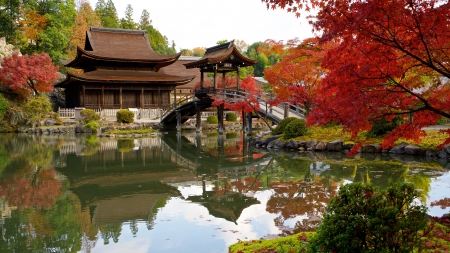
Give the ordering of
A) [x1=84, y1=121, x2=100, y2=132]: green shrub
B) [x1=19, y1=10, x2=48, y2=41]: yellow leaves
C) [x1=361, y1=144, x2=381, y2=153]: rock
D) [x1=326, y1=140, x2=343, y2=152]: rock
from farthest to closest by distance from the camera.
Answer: [x1=19, y1=10, x2=48, y2=41]: yellow leaves, [x1=84, y1=121, x2=100, y2=132]: green shrub, [x1=326, y1=140, x2=343, y2=152]: rock, [x1=361, y1=144, x2=381, y2=153]: rock

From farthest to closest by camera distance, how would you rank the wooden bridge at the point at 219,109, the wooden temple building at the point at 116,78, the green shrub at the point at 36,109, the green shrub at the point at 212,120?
the green shrub at the point at 212,120, the wooden temple building at the point at 116,78, the green shrub at the point at 36,109, the wooden bridge at the point at 219,109

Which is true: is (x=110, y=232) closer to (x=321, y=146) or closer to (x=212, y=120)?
(x=321, y=146)

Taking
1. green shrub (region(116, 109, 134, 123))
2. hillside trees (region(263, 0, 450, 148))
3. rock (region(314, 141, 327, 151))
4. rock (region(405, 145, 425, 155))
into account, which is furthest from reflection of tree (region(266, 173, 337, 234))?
green shrub (region(116, 109, 134, 123))

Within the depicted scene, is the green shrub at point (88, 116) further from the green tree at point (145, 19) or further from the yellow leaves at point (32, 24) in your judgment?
the green tree at point (145, 19)

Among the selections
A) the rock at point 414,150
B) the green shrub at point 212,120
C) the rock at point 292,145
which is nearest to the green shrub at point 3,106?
the green shrub at point 212,120

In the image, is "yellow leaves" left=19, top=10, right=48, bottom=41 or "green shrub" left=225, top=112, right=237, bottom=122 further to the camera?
"yellow leaves" left=19, top=10, right=48, bottom=41

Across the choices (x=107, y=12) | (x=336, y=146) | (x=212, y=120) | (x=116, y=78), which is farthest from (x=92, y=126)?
(x=107, y=12)

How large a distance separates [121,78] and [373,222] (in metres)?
29.1

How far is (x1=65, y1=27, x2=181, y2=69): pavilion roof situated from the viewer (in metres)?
31.6

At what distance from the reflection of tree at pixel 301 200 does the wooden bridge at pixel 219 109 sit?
843cm

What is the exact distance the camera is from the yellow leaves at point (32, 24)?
119 feet

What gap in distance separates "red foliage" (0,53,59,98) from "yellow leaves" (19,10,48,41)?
8.37 meters

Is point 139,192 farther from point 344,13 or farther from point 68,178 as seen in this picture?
point 344,13

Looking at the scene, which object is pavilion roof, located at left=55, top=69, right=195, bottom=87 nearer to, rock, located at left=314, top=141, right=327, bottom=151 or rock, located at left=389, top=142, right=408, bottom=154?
rock, located at left=314, top=141, right=327, bottom=151
